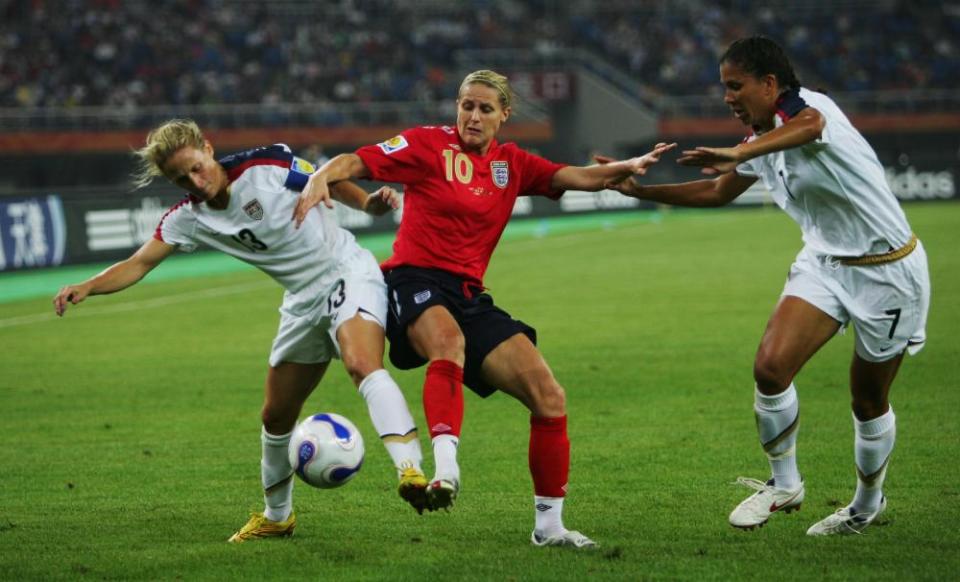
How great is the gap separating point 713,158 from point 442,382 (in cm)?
155

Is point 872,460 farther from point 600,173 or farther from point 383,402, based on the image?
point 383,402

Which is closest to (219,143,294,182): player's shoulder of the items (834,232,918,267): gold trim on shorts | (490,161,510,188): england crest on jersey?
(490,161,510,188): england crest on jersey

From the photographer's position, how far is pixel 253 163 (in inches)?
235

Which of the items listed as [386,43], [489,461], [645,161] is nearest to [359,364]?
[645,161]

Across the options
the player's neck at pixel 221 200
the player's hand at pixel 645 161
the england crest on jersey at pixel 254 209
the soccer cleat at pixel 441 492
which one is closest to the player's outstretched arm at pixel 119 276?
the player's neck at pixel 221 200

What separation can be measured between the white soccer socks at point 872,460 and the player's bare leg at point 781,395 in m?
0.29

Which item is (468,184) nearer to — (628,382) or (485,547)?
(485,547)

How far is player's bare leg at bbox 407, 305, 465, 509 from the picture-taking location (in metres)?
5.32

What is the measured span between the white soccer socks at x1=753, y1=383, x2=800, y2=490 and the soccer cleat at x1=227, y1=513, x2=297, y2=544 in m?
2.37

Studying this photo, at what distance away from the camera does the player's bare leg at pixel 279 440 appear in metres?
6.09

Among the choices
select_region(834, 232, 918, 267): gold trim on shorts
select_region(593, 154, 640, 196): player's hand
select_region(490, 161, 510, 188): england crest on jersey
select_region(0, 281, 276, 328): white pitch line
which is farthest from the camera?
select_region(0, 281, 276, 328): white pitch line

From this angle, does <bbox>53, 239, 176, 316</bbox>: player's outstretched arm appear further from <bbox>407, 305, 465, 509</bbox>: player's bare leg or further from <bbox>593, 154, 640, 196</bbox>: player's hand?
<bbox>593, 154, 640, 196</bbox>: player's hand

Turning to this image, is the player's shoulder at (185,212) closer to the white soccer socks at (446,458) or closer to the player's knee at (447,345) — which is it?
the player's knee at (447,345)

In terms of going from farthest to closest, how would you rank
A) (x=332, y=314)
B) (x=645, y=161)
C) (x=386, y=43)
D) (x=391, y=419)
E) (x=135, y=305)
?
(x=386, y=43) → (x=135, y=305) → (x=645, y=161) → (x=332, y=314) → (x=391, y=419)
